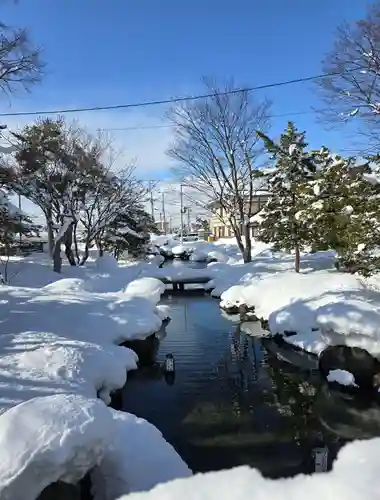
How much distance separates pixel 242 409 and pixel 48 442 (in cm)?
460

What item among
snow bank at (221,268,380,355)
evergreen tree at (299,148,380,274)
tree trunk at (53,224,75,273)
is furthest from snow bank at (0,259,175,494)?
evergreen tree at (299,148,380,274)

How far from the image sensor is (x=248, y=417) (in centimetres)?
646

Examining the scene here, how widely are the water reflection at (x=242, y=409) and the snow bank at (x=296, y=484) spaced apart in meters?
3.64

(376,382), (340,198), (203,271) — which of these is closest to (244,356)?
(376,382)

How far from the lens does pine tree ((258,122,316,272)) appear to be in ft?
61.4

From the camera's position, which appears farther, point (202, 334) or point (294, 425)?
point (202, 334)

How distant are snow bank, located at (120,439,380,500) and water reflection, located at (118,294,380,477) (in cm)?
364

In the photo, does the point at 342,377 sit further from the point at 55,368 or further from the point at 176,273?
the point at 176,273

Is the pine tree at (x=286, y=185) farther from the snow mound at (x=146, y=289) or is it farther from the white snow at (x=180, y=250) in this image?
the white snow at (x=180, y=250)

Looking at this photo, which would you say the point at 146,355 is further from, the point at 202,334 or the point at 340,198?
the point at 340,198

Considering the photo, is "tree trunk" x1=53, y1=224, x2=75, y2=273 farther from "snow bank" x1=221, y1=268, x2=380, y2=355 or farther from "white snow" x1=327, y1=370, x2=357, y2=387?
"white snow" x1=327, y1=370, x2=357, y2=387

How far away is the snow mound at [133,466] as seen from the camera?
11.1 ft

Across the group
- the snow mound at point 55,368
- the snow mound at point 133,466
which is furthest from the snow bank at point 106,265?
the snow mound at point 133,466

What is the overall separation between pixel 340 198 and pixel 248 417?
8312 mm
